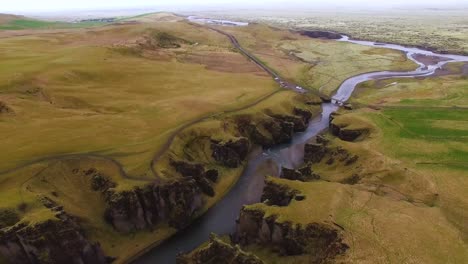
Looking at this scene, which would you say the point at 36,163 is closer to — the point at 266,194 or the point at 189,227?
the point at 189,227

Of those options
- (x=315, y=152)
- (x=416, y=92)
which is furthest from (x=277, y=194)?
(x=416, y=92)

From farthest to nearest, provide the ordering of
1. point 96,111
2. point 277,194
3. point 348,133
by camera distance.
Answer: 1. point 348,133
2. point 96,111
3. point 277,194

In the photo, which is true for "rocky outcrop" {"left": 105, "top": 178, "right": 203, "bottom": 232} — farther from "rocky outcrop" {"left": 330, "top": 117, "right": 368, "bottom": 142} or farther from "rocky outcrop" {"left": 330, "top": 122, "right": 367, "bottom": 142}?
"rocky outcrop" {"left": 330, "top": 117, "right": 368, "bottom": 142}

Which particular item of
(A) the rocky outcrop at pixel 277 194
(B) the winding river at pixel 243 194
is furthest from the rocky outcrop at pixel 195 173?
(A) the rocky outcrop at pixel 277 194

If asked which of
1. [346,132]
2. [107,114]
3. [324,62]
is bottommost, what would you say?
[324,62]

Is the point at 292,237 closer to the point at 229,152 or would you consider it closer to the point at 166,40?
the point at 229,152

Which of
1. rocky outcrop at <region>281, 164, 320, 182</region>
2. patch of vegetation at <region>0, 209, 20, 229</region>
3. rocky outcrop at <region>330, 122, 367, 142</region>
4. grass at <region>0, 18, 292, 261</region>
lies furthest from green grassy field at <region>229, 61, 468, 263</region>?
patch of vegetation at <region>0, 209, 20, 229</region>

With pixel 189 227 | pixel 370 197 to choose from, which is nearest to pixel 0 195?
pixel 189 227
